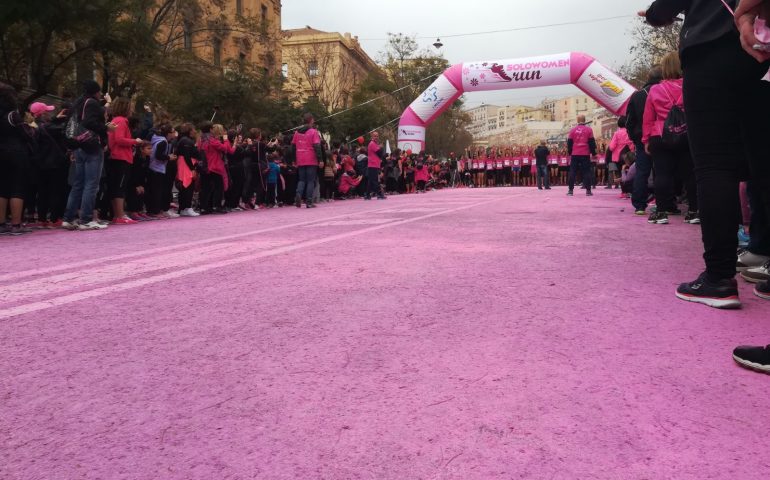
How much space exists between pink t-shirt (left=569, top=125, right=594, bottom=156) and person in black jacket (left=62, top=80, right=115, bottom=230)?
37.0ft

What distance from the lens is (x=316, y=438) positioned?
66.7 inches

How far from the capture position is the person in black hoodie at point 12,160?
784 cm

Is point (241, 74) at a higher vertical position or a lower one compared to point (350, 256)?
higher

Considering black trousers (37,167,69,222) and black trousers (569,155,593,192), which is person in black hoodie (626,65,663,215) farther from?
black trousers (37,167,69,222)

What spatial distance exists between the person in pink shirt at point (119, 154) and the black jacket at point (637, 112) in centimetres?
725

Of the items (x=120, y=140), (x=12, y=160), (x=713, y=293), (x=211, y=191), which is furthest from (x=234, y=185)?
(x=713, y=293)

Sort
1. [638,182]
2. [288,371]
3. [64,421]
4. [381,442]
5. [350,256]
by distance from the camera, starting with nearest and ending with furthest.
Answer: [381,442] → [64,421] → [288,371] → [350,256] → [638,182]

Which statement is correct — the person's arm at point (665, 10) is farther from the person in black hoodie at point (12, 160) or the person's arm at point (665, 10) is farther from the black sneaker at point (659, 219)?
the person in black hoodie at point (12, 160)

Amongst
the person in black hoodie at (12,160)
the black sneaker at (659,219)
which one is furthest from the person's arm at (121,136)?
the black sneaker at (659,219)

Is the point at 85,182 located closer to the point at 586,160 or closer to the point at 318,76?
the point at 586,160

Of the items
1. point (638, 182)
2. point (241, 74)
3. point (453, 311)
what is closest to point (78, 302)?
point (453, 311)

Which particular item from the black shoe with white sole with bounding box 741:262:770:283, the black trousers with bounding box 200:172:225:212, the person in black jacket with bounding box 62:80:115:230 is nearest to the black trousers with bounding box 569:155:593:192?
the black trousers with bounding box 200:172:225:212

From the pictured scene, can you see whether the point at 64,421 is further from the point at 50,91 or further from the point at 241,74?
the point at 241,74

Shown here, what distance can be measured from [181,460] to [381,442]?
52 cm
